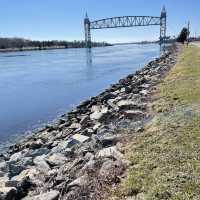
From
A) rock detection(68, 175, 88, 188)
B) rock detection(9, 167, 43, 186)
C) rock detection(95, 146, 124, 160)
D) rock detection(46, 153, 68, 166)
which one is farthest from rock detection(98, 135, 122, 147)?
rock detection(68, 175, 88, 188)

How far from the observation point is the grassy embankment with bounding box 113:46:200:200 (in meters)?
5.32

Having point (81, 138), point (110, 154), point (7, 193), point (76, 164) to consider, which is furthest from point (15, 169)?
point (110, 154)

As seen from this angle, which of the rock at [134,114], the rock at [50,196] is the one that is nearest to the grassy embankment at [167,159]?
the rock at [134,114]

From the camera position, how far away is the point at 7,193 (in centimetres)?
652

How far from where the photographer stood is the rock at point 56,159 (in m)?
8.31

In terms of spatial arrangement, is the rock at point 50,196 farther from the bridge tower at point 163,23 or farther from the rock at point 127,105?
the bridge tower at point 163,23

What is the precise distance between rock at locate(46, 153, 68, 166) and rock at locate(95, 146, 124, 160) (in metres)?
1.15

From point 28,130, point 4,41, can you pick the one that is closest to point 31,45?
point 4,41

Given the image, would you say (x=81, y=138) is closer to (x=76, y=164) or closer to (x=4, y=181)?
(x=76, y=164)

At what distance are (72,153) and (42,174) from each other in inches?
49.1

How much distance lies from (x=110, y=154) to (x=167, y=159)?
1167 mm

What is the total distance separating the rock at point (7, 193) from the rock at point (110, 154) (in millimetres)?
1577

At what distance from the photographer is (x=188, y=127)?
8.16 meters

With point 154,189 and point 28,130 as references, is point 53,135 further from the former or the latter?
point 154,189
